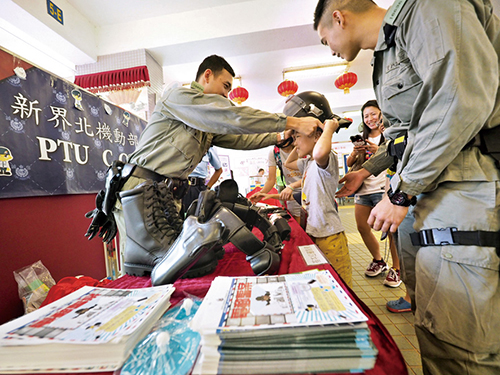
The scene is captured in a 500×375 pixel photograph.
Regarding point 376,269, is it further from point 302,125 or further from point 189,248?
point 189,248

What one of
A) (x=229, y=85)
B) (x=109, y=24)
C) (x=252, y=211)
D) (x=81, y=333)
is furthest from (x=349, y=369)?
(x=109, y=24)

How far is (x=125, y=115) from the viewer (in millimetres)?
Answer: 2697

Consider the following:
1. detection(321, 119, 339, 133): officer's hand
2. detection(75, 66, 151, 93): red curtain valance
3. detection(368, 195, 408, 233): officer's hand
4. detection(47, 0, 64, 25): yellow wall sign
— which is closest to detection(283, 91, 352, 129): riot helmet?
detection(321, 119, 339, 133): officer's hand

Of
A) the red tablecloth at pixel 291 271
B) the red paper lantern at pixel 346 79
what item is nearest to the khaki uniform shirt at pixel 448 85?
the red tablecloth at pixel 291 271

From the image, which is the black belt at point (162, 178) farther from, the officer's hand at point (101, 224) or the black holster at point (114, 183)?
the officer's hand at point (101, 224)

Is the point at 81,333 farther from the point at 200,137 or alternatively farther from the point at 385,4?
the point at 385,4

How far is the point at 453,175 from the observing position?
1.96 ft

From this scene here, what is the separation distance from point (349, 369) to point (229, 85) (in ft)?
5.33

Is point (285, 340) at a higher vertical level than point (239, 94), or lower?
lower

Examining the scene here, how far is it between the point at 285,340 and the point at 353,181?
1.20 m

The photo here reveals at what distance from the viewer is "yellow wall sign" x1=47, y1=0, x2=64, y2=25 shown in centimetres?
304

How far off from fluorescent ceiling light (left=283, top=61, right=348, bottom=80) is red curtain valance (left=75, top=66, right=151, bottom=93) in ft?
11.4

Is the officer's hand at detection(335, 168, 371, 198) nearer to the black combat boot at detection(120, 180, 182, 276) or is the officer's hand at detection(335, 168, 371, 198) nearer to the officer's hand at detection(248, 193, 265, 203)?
the officer's hand at detection(248, 193, 265, 203)

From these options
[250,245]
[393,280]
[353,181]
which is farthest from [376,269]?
[250,245]
